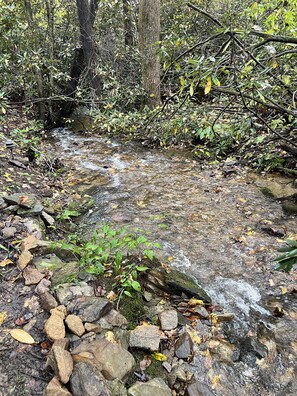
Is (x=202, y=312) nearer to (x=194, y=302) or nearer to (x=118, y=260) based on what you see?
(x=194, y=302)

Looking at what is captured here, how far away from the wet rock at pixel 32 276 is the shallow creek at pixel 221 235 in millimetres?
1423

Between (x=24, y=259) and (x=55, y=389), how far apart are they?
1.38 m

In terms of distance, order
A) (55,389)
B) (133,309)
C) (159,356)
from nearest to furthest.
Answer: (55,389) → (159,356) → (133,309)

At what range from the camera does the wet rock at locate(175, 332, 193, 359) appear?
7.64 ft

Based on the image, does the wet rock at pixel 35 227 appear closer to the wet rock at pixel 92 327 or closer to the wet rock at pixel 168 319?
the wet rock at pixel 92 327

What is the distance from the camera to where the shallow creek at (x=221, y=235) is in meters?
2.40

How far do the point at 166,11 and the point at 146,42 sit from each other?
3.19 meters

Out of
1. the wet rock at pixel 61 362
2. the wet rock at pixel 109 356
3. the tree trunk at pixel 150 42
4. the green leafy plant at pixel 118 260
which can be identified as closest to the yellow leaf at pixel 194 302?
the green leafy plant at pixel 118 260

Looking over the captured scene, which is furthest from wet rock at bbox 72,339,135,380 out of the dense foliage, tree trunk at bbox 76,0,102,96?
tree trunk at bbox 76,0,102,96

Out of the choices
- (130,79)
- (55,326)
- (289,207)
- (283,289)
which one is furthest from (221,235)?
(130,79)

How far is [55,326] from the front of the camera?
6.88 feet

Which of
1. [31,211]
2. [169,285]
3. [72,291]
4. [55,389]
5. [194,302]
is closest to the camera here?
[55,389]

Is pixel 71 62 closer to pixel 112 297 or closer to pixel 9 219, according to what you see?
pixel 9 219

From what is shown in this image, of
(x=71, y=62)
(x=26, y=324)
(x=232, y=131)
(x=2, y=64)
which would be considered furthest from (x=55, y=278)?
(x=71, y=62)
